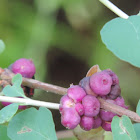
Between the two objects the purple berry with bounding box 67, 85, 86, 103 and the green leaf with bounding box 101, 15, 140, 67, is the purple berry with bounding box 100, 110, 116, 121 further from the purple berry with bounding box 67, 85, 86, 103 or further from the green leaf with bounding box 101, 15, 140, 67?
the green leaf with bounding box 101, 15, 140, 67

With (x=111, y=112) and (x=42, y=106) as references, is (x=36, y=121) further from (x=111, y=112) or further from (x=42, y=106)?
(x=111, y=112)

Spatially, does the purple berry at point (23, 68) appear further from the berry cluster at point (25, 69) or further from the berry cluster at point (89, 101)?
the berry cluster at point (89, 101)

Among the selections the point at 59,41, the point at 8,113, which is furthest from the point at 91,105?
the point at 59,41

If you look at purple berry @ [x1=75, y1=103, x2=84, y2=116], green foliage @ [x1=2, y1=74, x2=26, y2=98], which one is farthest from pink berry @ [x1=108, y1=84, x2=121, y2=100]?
green foliage @ [x1=2, y1=74, x2=26, y2=98]

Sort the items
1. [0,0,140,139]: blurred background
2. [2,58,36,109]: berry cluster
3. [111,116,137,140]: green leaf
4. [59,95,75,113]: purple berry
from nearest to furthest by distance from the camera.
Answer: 1. [111,116,137,140]: green leaf
2. [59,95,75,113]: purple berry
3. [2,58,36,109]: berry cluster
4. [0,0,140,139]: blurred background

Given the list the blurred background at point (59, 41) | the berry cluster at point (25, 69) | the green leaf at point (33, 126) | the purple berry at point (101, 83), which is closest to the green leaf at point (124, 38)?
the purple berry at point (101, 83)

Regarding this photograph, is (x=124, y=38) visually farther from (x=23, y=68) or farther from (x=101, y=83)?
(x=23, y=68)
